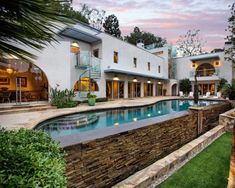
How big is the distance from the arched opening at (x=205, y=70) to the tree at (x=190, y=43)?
13.0m

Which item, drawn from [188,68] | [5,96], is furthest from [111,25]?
[5,96]

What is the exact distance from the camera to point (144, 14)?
21828 millimetres

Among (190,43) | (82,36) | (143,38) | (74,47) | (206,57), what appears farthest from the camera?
(143,38)

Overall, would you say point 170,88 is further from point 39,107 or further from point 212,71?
point 39,107

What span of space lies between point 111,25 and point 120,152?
146 feet

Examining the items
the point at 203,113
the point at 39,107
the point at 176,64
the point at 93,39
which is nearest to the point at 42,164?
the point at 203,113

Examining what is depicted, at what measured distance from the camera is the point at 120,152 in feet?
15.3

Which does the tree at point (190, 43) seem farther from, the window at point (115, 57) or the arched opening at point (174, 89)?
the window at point (115, 57)

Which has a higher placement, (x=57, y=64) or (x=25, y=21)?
(x=57, y=64)

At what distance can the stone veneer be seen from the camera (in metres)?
3.63

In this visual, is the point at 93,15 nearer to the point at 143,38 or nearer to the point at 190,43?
the point at 143,38

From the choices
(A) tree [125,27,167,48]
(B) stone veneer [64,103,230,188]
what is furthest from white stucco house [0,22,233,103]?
(A) tree [125,27,167,48]

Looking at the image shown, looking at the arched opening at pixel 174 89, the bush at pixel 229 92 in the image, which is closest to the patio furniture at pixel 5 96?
the bush at pixel 229 92

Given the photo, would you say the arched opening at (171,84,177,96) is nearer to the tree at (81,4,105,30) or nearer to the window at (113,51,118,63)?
the window at (113,51,118,63)
